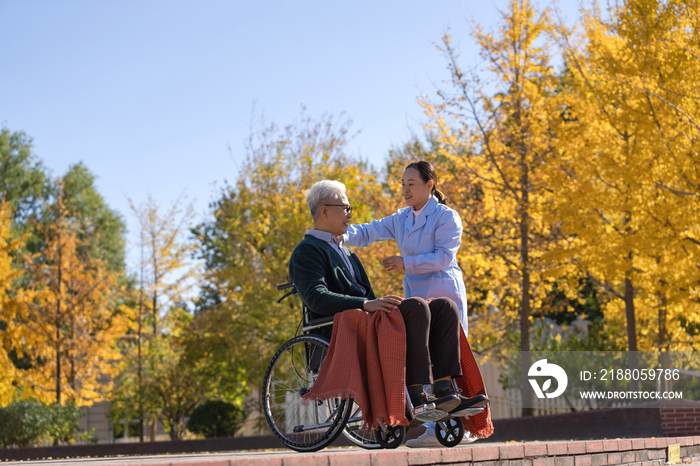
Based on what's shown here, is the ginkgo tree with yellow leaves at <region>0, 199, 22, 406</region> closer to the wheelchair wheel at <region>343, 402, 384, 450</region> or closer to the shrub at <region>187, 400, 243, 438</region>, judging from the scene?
the shrub at <region>187, 400, 243, 438</region>

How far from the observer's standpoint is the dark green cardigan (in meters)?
3.66

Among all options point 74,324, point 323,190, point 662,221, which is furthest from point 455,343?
point 74,324

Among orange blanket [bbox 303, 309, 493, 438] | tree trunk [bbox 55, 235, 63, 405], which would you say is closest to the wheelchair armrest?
orange blanket [bbox 303, 309, 493, 438]

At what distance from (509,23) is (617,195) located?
396cm

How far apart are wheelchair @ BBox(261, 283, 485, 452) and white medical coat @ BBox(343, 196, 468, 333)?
0.73 meters

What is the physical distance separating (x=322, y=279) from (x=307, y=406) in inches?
28.3

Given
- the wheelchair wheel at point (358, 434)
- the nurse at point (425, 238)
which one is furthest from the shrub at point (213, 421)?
the wheelchair wheel at point (358, 434)

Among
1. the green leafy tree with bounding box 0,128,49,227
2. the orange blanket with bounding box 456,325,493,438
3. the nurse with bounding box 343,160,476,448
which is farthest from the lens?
the green leafy tree with bounding box 0,128,49,227

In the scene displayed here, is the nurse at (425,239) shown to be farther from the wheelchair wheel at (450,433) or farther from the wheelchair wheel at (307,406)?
the wheelchair wheel at (307,406)

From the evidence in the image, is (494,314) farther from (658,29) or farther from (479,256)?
(658,29)

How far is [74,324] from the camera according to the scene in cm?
1609

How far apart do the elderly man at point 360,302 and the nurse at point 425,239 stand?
0.83ft

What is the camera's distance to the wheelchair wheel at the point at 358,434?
12.3 feet

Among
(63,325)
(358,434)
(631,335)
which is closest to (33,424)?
(63,325)
